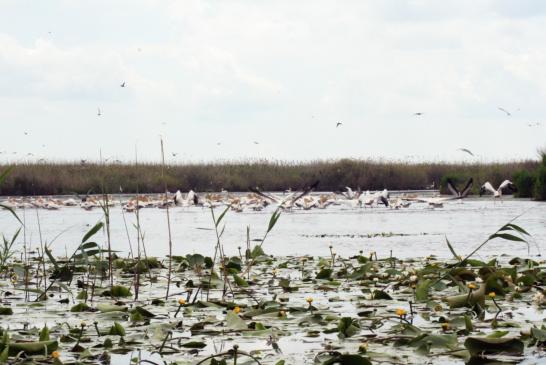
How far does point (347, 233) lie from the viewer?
50.2 ft

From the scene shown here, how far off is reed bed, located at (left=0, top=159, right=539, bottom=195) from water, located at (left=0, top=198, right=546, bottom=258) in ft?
50.3

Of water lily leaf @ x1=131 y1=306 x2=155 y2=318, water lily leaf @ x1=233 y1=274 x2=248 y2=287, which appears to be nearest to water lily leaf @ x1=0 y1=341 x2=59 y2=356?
water lily leaf @ x1=131 y1=306 x2=155 y2=318

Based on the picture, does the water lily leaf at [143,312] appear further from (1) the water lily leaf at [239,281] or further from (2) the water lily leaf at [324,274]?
(2) the water lily leaf at [324,274]

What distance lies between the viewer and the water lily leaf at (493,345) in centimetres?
430

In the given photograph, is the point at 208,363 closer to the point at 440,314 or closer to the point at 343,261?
the point at 440,314

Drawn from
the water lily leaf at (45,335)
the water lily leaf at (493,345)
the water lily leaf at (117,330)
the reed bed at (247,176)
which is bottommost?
the water lily leaf at (493,345)

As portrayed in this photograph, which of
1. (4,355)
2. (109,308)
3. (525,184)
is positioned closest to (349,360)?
(4,355)

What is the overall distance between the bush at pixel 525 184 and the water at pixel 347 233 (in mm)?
5388

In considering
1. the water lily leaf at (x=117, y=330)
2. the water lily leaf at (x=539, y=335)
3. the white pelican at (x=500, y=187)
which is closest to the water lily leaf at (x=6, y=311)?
the water lily leaf at (x=117, y=330)

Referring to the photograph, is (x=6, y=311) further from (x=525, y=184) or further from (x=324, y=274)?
(x=525, y=184)

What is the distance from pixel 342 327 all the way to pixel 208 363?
3.02 ft

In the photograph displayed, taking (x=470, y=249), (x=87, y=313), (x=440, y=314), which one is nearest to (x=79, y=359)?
(x=87, y=313)

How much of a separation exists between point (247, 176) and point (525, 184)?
17.0m

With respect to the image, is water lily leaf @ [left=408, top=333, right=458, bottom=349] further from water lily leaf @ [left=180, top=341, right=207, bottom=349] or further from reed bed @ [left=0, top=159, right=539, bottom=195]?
reed bed @ [left=0, top=159, right=539, bottom=195]
